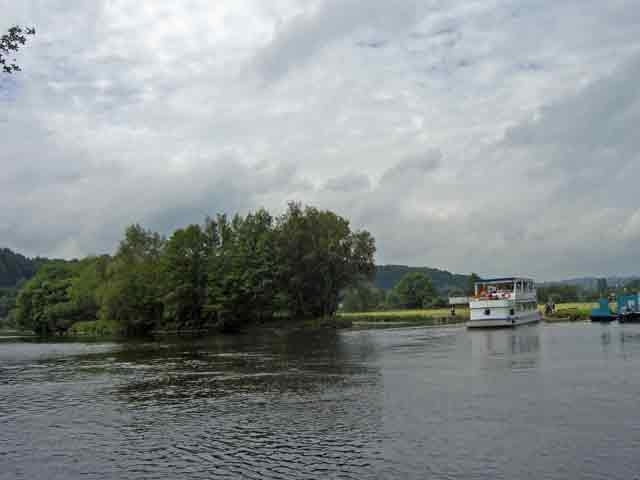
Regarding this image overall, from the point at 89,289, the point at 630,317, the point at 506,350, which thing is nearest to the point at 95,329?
the point at 89,289

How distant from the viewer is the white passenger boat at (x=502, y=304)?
7894 centimetres

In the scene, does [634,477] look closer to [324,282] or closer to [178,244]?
[324,282]

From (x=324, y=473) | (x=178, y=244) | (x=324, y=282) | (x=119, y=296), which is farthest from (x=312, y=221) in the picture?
(x=324, y=473)

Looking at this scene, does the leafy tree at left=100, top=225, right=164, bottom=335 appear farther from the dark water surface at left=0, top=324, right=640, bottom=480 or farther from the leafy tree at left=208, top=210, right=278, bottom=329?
the dark water surface at left=0, top=324, right=640, bottom=480

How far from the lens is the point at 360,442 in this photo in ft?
66.0

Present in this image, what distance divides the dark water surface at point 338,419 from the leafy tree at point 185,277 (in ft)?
208

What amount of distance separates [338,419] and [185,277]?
8948cm

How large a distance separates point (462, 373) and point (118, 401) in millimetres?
18463

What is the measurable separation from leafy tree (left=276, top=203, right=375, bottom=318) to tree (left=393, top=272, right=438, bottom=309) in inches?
3177

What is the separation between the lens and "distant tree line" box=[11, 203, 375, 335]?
104500 millimetres

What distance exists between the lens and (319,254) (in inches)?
4080

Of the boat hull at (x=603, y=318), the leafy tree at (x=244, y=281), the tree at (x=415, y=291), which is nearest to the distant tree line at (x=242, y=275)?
the leafy tree at (x=244, y=281)

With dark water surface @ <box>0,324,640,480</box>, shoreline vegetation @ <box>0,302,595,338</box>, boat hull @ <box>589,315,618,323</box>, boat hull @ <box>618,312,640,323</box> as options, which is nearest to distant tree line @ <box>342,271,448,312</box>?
shoreline vegetation @ <box>0,302,595,338</box>

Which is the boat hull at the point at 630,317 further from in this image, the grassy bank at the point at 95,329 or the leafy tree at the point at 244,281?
the grassy bank at the point at 95,329
